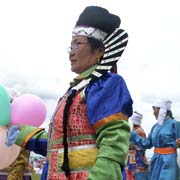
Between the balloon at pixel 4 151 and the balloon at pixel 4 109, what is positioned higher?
the balloon at pixel 4 109

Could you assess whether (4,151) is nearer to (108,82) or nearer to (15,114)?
(15,114)

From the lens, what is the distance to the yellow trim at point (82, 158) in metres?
2.50

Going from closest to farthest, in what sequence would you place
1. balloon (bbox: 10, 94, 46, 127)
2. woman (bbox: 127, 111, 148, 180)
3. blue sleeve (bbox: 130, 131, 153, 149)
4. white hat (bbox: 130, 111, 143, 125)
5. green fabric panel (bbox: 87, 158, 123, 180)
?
green fabric panel (bbox: 87, 158, 123, 180) < balloon (bbox: 10, 94, 46, 127) < blue sleeve (bbox: 130, 131, 153, 149) < woman (bbox: 127, 111, 148, 180) < white hat (bbox: 130, 111, 143, 125)

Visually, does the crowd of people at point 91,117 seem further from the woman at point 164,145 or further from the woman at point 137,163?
the woman at point 137,163

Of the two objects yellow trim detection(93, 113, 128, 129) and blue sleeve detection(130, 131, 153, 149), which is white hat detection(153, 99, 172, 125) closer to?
blue sleeve detection(130, 131, 153, 149)

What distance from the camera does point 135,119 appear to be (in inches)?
454

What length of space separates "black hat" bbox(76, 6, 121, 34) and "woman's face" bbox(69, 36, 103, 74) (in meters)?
0.10

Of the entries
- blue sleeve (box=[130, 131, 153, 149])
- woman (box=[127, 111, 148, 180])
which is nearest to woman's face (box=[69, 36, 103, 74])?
blue sleeve (box=[130, 131, 153, 149])

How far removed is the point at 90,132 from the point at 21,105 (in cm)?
113

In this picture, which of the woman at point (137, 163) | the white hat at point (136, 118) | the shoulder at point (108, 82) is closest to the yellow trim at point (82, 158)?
the shoulder at point (108, 82)

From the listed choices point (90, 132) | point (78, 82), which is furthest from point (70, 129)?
point (78, 82)

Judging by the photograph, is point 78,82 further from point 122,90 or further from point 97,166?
point 97,166

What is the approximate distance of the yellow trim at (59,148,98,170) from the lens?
8.20 ft

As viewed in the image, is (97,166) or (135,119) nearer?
(97,166)
